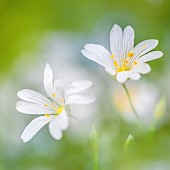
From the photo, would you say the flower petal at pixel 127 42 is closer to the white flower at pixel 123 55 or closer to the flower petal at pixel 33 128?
the white flower at pixel 123 55

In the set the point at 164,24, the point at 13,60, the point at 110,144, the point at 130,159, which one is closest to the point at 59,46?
the point at 13,60

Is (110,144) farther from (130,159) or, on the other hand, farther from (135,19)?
(135,19)

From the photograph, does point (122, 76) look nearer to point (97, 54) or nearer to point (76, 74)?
point (97, 54)

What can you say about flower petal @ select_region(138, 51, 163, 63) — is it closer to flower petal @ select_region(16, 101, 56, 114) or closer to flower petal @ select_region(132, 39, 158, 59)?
flower petal @ select_region(132, 39, 158, 59)

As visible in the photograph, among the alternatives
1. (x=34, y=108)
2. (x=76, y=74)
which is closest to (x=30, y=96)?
(x=34, y=108)

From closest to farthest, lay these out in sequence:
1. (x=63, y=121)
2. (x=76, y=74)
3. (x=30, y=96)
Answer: (x=63, y=121) → (x=30, y=96) → (x=76, y=74)

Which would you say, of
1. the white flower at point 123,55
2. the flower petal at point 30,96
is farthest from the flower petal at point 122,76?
the flower petal at point 30,96

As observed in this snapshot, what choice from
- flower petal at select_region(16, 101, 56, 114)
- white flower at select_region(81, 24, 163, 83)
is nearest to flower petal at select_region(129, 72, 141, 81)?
white flower at select_region(81, 24, 163, 83)
